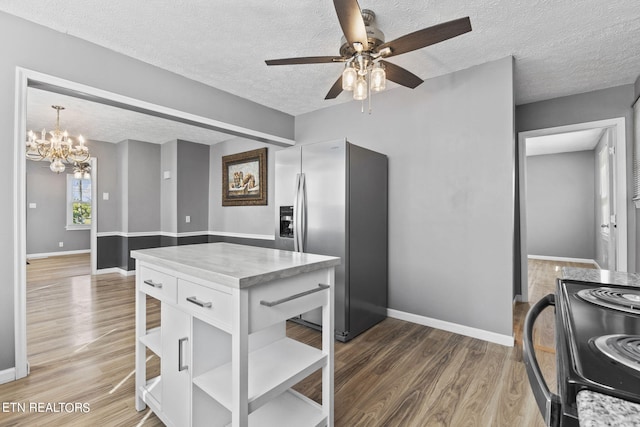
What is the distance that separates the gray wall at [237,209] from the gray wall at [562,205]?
6421mm

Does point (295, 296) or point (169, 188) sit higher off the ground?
point (169, 188)

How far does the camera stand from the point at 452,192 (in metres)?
2.98

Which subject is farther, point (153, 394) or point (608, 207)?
point (608, 207)

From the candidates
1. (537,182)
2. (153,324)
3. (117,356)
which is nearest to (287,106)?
(153,324)

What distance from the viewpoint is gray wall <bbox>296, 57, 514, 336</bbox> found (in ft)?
8.87

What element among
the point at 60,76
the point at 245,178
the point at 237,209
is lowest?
the point at 237,209

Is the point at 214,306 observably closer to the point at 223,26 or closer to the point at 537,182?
the point at 223,26

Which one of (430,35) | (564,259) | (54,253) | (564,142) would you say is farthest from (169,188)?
(564,259)

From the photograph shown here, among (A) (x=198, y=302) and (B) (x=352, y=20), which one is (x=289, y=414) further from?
(B) (x=352, y=20)

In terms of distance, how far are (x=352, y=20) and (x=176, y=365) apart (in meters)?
2.01

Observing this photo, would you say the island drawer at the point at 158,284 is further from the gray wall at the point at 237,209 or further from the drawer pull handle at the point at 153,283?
the gray wall at the point at 237,209

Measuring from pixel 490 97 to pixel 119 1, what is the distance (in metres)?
3.00

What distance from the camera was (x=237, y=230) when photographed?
5367 mm

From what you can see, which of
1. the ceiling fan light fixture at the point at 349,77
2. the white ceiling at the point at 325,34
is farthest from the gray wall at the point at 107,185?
the ceiling fan light fixture at the point at 349,77
